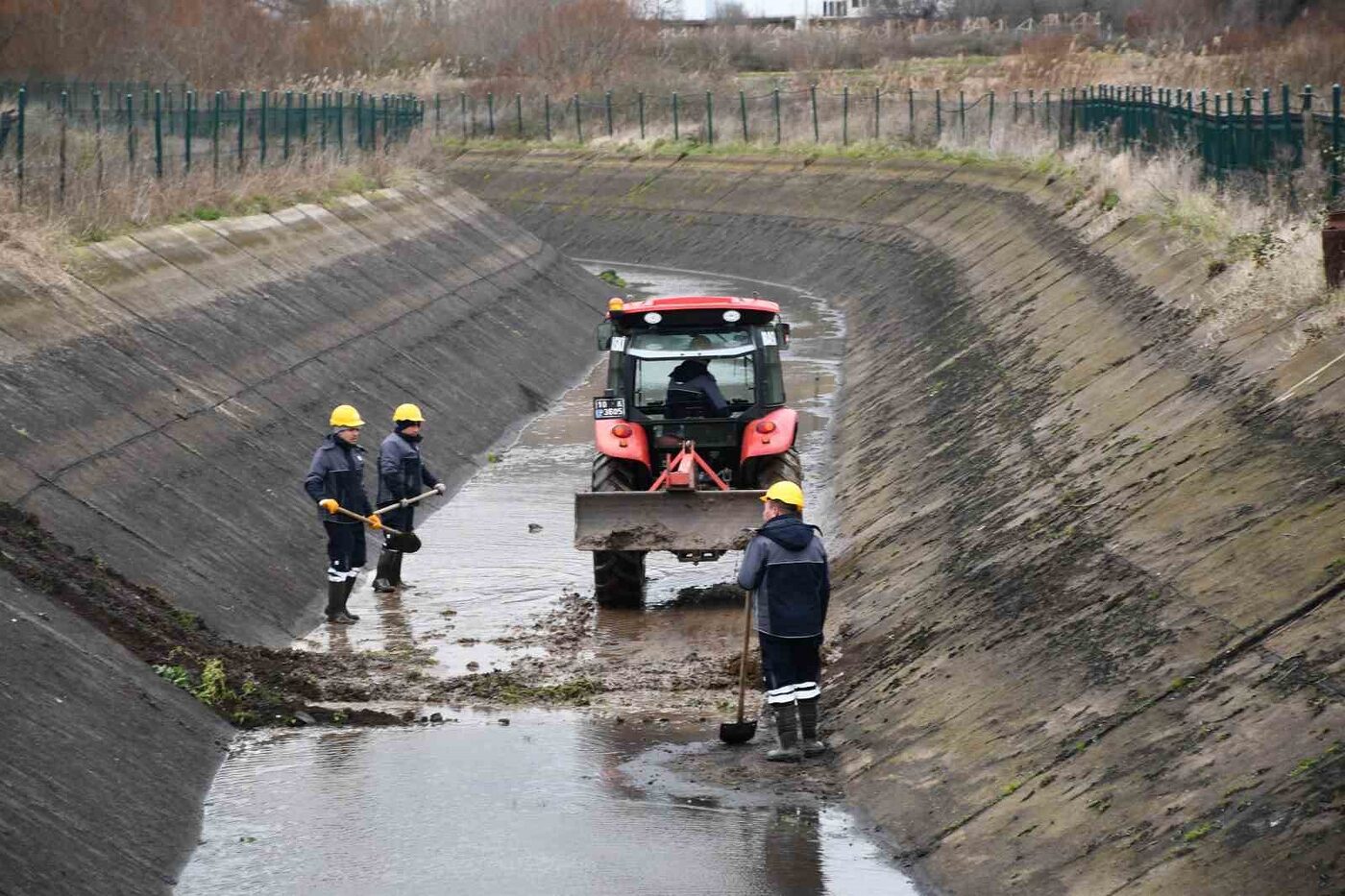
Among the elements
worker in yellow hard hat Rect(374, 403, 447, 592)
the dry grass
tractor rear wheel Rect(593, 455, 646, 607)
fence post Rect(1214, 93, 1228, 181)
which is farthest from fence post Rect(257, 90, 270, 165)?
tractor rear wheel Rect(593, 455, 646, 607)

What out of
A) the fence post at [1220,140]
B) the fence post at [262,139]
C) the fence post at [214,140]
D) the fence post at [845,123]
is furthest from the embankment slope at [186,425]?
the fence post at [845,123]

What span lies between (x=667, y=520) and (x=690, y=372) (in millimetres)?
1921

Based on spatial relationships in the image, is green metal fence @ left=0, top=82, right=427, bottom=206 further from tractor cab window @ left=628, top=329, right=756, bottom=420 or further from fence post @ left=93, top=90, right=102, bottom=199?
tractor cab window @ left=628, top=329, right=756, bottom=420

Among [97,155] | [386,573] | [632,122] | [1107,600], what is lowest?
[386,573]

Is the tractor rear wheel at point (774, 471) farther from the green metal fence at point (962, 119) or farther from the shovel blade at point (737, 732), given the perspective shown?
the green metal fence at point (962, 119)

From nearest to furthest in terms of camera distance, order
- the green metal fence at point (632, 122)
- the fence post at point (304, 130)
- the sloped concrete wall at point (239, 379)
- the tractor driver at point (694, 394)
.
Answer: the sloped concrete wall at point (239, 379) < the tractor driver at point (694, 394) < the green metal fence at point (632, 122) < the fence post at point (304, 130)

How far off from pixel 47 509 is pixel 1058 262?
16.2 meters

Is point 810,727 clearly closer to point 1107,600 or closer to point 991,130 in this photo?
point 1107,600

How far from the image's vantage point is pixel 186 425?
62.4ft

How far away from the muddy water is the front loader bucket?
2.43 ft

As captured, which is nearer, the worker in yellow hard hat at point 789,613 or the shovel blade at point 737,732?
the worker in yellow hard hat at point 789,613

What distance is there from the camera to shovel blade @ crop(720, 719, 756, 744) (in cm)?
1240

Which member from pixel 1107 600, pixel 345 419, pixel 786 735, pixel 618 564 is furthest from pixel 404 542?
pixel 1107 600

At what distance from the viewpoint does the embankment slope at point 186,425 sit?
35.9 ft
